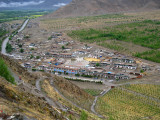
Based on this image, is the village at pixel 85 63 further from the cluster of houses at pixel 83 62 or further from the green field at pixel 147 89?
the green field at pixel 147 89

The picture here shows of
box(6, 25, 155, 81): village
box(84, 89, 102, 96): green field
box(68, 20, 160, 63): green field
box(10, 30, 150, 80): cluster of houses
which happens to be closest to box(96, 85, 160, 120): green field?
box(84, 89, 102, 96): green field

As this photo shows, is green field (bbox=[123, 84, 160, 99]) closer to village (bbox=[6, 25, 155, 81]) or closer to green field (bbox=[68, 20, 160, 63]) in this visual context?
village (bbox=[6, 25, 155, 81])

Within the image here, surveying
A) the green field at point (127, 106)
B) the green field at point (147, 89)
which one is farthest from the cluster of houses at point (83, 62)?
the green field at point (127, 106)

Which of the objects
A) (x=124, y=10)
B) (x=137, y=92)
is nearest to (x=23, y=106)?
(x=137, y=92)

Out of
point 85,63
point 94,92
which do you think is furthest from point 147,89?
point 85,63

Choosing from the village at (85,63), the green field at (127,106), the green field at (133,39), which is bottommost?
the green field at (127,106)
